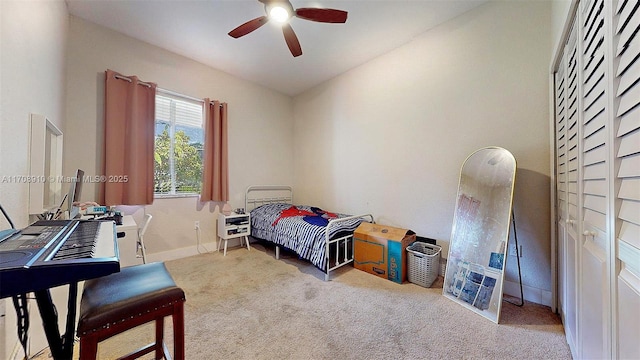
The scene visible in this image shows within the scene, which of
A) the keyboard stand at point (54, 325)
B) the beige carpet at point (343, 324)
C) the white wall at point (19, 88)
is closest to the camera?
the keyboard stand at point (54, 325)

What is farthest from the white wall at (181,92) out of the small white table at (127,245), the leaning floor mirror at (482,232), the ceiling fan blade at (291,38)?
the leaning floor mirror at (482,232)

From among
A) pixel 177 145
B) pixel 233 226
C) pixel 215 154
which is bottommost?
pixel 233 226

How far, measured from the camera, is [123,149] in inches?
104

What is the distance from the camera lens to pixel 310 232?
2592mm

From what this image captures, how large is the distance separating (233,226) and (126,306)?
2.41m

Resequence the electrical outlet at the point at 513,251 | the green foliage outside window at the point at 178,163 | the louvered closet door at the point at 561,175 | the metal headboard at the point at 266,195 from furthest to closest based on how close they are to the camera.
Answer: the metal headboard at the point at 266,195 → the green foliage outside window at the point at 178,163 → the electrical outlet at the point at 513,251 → the louvered closet door at the point at 561,175

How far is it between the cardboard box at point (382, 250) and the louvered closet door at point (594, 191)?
4.25 ft

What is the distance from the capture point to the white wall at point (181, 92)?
244 cm

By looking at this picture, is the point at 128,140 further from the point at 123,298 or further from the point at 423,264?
the point at 423,264

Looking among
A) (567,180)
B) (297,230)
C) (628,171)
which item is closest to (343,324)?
(297,230)

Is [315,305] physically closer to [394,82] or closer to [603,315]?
[603,315]

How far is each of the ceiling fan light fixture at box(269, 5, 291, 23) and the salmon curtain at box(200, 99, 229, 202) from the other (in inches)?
72.0

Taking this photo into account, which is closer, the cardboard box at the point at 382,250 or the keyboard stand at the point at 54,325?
the keyboard stand at the point at 54,325

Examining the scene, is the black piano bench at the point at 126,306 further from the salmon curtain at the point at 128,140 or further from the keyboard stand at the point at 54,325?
the salmon curtain at the point at 128,140
